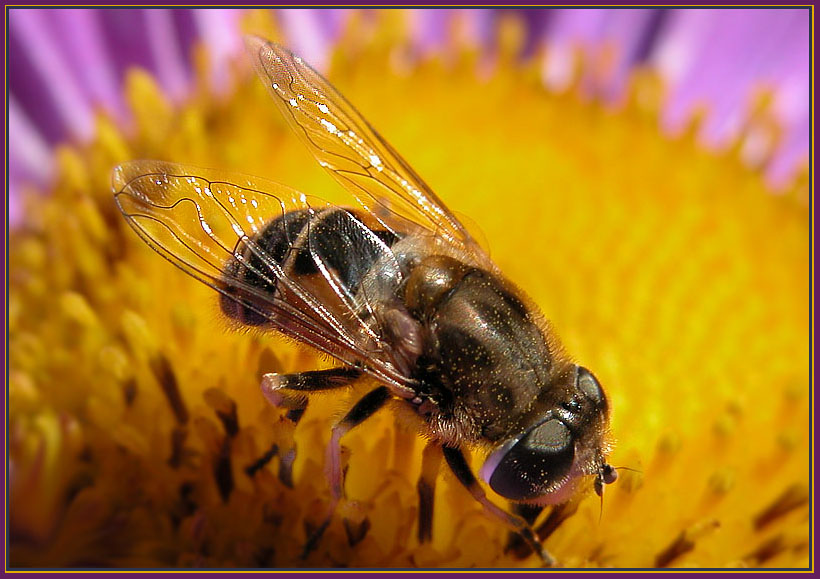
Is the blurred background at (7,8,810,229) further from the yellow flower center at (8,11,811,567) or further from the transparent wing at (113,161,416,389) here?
the transparent wing at (113,161,416,389)

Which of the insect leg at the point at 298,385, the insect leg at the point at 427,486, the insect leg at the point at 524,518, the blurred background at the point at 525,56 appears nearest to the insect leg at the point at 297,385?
the insect leg at the point at 298,385

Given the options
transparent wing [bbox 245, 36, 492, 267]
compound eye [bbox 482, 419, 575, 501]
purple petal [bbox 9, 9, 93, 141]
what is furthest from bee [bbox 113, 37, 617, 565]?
purple petal [bbox 9, 9, 93, 141]

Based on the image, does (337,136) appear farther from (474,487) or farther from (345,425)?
(474,487)

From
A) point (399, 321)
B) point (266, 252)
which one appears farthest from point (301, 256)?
point (399, 321)

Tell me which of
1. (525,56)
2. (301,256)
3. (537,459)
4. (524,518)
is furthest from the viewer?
(525,56)

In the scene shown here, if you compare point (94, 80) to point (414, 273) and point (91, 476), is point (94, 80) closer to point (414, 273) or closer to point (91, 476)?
point (91, 476)

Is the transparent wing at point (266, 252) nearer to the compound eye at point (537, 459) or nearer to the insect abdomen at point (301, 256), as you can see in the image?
the insect abdomen at point (301, 256)

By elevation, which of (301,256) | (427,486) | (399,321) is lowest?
(427,486)

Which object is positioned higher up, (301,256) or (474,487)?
(301,256)
